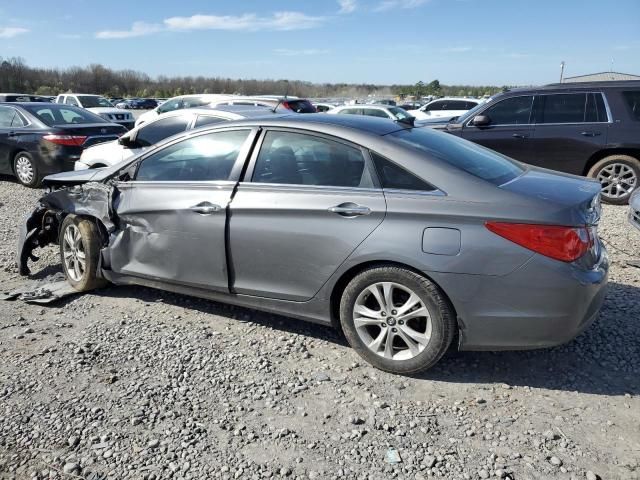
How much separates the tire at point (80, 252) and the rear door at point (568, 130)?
21.5 ft

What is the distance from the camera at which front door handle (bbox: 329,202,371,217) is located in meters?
3.25

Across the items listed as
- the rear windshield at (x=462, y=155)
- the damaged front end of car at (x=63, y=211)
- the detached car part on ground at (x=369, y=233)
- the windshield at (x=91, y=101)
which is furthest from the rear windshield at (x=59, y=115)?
the windshield at (x=91, y=101)

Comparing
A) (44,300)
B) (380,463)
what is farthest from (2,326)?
(380,463)

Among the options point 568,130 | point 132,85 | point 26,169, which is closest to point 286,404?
point 568,130

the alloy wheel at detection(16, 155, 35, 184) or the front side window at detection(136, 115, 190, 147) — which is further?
the alloy wheel at detection(16, 155, 35, 184)

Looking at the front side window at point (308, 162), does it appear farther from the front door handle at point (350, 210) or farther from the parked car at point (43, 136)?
the parked car at point (43, 136)

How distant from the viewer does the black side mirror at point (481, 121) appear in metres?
8.41

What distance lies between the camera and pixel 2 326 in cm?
411

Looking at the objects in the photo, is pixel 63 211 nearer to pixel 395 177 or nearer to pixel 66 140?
pixel 395 177

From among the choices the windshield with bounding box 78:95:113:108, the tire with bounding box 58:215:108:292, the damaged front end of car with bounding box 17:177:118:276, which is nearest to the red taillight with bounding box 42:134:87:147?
the damaged front end of car with bounding box 17:177:118:276

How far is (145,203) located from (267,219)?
3.79 feet

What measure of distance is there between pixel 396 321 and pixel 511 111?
6.30 meters

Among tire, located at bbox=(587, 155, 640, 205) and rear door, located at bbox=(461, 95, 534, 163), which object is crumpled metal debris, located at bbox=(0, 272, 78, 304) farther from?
tire, located at bbox=(587, 155, 640, 205)

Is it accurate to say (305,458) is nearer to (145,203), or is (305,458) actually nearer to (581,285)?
(581,285)
